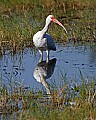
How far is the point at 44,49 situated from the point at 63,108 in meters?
4.63

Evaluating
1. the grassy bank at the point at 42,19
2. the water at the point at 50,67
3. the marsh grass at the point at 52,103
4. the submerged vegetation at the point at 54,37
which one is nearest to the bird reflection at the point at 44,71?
the water at the point at 50,67

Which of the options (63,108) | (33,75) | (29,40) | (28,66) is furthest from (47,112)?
(29,40)

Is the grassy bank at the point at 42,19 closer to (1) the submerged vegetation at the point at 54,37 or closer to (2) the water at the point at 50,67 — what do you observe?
(1) the submerged vegetation at the point at 54,37

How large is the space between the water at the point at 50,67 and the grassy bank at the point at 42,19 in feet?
1.74

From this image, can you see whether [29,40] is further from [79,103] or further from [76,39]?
[79,103]

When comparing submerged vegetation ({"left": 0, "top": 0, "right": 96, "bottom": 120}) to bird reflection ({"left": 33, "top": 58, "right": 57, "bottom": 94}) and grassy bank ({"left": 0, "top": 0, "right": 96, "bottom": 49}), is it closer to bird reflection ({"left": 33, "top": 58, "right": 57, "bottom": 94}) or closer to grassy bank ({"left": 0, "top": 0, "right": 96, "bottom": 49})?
grassy bank ({"left": 0, "top": 0, "right": 96, "bottom": 49})

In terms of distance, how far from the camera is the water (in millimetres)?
9461

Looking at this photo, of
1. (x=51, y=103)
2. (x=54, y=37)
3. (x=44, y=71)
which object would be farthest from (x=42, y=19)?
(x=51, y=103)

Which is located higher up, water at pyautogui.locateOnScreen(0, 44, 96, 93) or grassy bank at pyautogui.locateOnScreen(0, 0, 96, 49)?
grassy bank at pyautogui.locateOnScreen(0, 0, 96, 49)

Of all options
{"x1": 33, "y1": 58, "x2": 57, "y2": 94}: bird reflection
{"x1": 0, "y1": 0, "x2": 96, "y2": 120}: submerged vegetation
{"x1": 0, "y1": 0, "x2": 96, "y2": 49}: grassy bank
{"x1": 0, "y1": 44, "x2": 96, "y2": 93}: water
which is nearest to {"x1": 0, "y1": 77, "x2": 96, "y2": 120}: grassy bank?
{"x1": 0, "y1": 0, "x2": 96, "y2": 120}: submerged vegetation

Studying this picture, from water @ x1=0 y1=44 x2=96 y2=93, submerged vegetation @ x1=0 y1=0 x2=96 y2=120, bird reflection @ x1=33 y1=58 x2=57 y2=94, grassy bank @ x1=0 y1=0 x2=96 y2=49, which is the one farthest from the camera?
grassy bank @ x1=0 y1=0 x2=96 y2=49

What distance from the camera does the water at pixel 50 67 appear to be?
9.46 m

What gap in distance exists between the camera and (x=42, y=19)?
54.7ft

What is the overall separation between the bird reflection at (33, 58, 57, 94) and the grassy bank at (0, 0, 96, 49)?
47.8 inches
